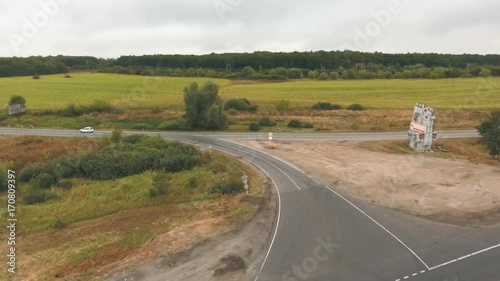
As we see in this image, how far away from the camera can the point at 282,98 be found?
84.4 m

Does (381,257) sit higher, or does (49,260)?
(381,257)

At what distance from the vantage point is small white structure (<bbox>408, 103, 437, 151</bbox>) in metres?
43.6

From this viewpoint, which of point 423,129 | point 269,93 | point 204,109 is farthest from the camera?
point 269,93

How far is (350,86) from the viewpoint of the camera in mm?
102062

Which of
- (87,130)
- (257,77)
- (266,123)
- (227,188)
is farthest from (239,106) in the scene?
(257,77)

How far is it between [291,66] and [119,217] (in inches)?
5453

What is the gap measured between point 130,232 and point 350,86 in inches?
3372

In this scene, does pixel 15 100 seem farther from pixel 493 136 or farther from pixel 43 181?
pixel 493 136

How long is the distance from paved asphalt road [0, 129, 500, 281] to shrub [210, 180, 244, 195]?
3.76m

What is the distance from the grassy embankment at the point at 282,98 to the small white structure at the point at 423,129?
436 inches

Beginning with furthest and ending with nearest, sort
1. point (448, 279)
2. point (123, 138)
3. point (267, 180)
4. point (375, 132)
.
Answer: point (375, 132) < point (123, 138) < point (267, 180) < point (448, 279)

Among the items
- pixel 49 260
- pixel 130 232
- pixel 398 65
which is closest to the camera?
pixel 49 260

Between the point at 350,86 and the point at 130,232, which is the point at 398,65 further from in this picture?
the point at 130,232

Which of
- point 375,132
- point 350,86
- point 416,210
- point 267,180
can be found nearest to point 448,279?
point 416,210
